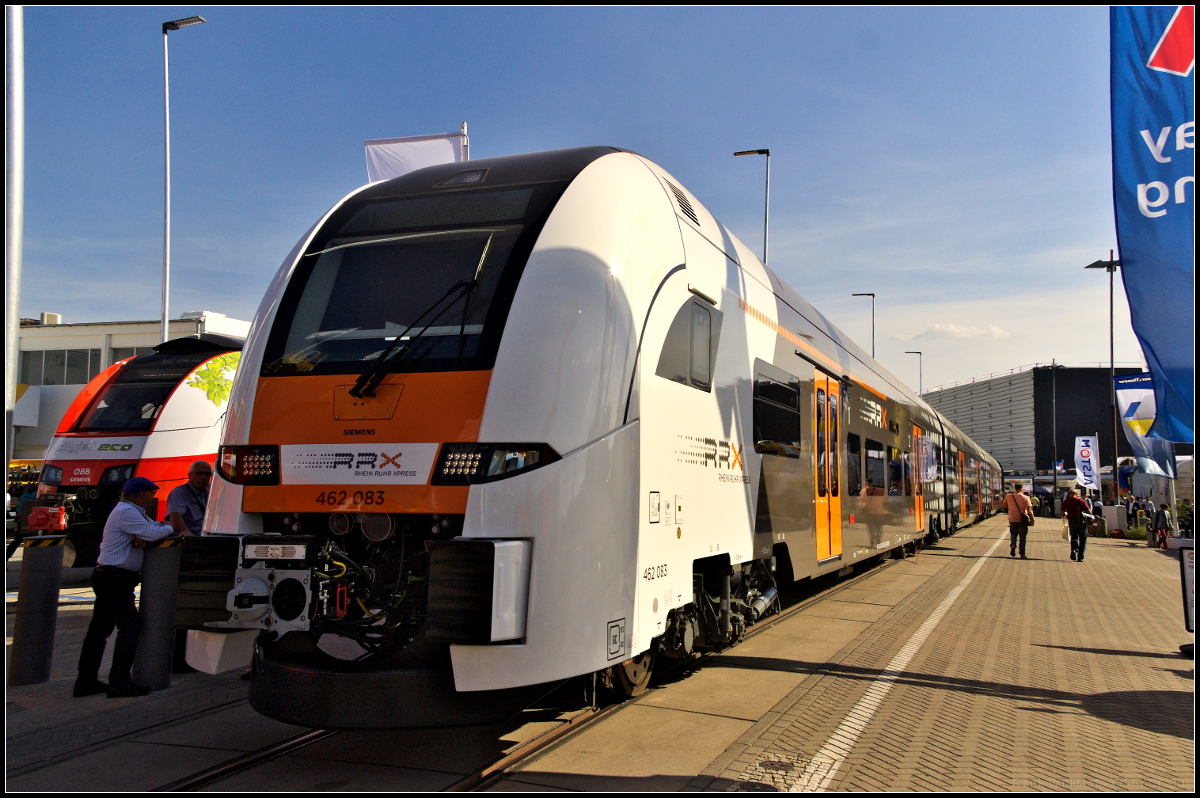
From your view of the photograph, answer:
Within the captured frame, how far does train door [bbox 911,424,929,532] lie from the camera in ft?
55.1

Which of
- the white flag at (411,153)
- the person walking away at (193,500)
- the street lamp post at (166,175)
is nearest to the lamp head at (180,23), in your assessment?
the street lamp post at (166,175)

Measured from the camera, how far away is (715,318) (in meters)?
6.29

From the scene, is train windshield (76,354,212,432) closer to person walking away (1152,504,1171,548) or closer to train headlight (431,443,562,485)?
train headlight (431,443,562,485)

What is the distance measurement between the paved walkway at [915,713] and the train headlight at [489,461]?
1.58m

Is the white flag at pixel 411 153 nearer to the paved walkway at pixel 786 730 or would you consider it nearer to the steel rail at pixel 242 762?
the paved walkway at pixel 786 730

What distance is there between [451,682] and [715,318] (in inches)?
130

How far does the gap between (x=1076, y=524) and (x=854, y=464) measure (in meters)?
11.1

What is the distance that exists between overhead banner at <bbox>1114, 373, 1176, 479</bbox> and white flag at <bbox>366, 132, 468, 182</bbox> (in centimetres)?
1413

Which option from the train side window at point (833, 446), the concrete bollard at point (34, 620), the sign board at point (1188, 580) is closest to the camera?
the concrete bollard at point (34, 620)

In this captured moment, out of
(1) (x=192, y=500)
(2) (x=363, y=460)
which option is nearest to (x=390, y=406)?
(2) (x=363, y=460)

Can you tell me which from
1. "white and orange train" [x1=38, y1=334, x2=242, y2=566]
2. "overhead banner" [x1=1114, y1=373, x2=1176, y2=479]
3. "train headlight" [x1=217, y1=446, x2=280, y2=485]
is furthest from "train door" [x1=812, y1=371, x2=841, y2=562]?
"overhead banner" [x1=1114, y1=373, x2=1176, y2=479]

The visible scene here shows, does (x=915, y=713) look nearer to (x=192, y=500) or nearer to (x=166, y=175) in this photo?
(x=192, y=500)

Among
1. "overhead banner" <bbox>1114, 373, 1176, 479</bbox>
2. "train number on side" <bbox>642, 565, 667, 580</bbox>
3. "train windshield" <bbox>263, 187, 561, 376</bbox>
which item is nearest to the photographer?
"train windshield" <bbox>263, 187, 561, 376</bbox>

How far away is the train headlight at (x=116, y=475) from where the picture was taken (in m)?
11.8
